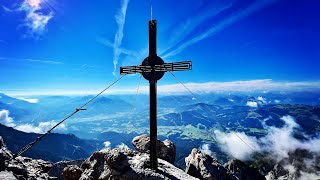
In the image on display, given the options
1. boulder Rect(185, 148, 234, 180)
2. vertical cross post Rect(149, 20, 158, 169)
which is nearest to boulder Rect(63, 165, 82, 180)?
vertical cross post Rect(149, 20, 158, 169)

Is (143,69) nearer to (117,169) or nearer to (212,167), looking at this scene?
(117,169)

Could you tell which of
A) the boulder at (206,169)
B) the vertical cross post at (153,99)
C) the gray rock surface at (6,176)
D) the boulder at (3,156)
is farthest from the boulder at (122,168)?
the gray rock surface at (6,176)

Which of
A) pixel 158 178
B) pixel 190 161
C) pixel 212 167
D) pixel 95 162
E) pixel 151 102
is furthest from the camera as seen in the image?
pixel 190 161

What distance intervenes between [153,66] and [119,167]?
8.03 meters

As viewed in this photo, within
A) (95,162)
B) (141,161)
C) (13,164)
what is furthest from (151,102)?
(13,164)

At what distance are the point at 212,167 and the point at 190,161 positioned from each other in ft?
9.12

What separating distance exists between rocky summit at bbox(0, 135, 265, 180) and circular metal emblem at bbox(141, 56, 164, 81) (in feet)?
20.8

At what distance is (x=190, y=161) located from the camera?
25859 mm

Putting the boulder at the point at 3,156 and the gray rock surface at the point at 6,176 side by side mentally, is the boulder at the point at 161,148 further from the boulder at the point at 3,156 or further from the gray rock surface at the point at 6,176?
the gray rock surface at the point at 6,176

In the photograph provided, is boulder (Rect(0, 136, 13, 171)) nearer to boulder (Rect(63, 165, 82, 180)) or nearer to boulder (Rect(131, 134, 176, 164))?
boulder (Rect(63, 165, 82, 180))

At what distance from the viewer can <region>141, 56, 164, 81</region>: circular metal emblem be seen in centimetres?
1902

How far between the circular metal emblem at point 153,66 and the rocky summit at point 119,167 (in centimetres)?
634

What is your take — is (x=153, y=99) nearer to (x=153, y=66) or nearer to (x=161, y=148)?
(x=153, y=66)

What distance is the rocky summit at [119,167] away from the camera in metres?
18.4
